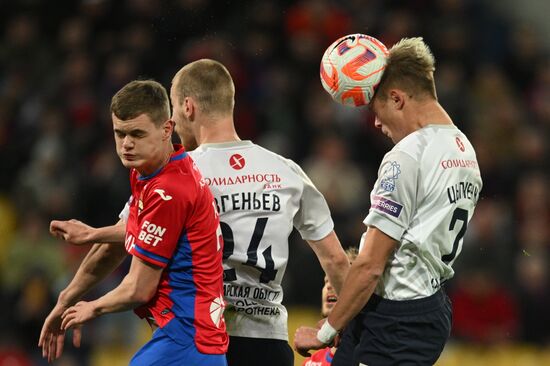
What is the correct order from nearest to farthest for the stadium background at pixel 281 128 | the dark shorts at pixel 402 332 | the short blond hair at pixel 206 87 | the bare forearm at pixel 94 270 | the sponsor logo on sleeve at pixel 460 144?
the dark shorts at pixel 402 332
the sponsor logo on sleeve at pixel 460 144
the bare forearm at pixel 94 270
the short blond hair at pixel 206 87
the stadium background at pixel 281 128

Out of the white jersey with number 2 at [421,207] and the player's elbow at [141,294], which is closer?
the player's elbow at [141,294]

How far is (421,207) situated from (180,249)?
113 cm

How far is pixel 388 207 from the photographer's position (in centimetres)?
461

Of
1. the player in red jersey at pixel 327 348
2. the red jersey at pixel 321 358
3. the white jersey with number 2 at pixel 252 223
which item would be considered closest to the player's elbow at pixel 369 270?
the white jersey with number 2 at pixel 252 223

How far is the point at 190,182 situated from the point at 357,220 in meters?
6.20

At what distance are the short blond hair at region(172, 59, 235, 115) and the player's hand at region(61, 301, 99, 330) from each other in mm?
1202

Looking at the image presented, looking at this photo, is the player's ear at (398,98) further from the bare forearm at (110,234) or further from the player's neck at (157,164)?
the bare forearm at (110,234)

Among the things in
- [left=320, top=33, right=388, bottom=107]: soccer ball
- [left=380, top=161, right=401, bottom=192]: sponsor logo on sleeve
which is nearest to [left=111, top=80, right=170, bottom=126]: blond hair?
[left=320, top=33, right=388, bottom=107]: soccer ball

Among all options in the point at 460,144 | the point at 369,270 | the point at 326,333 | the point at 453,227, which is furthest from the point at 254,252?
the point at 460,144

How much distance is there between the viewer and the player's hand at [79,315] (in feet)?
14.3

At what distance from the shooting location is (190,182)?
4.43m

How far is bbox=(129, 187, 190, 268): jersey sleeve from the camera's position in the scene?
4.32 metres

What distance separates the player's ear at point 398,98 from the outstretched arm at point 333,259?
32.4 inches

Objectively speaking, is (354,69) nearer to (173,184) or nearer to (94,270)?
(173,184)
